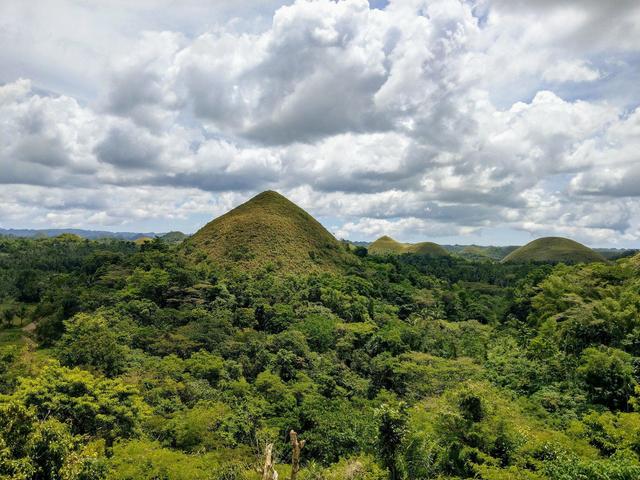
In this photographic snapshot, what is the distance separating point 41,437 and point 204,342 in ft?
75.8

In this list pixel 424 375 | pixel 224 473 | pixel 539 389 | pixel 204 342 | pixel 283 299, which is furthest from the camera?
pixel 283 299

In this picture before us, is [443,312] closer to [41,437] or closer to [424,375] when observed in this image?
[424,375]

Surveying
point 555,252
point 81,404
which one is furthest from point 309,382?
point 555,252

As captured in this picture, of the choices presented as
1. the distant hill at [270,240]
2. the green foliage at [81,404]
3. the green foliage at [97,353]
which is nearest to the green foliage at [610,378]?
the green foliage at [81,404]

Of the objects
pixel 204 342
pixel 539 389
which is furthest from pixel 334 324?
pixel 539 389

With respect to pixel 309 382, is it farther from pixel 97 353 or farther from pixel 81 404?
pixel 97 353

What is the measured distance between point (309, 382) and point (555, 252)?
146 m

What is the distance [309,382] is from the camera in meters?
30.1

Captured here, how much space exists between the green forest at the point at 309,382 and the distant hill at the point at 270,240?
34.7 ft

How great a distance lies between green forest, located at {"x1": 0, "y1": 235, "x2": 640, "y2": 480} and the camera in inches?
668

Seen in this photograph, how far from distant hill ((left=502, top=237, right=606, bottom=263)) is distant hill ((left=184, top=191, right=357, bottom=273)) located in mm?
87500

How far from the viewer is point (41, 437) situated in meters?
12.4

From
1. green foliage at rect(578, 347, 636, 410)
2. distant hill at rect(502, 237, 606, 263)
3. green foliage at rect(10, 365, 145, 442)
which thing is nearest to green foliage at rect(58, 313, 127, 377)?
green foliage at rect(10, 365, 145, 442)

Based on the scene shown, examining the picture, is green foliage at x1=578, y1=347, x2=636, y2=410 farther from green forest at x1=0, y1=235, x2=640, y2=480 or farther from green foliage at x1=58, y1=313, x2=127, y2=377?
green foliage at x1=58, y1=313, x2=127, y2=377
